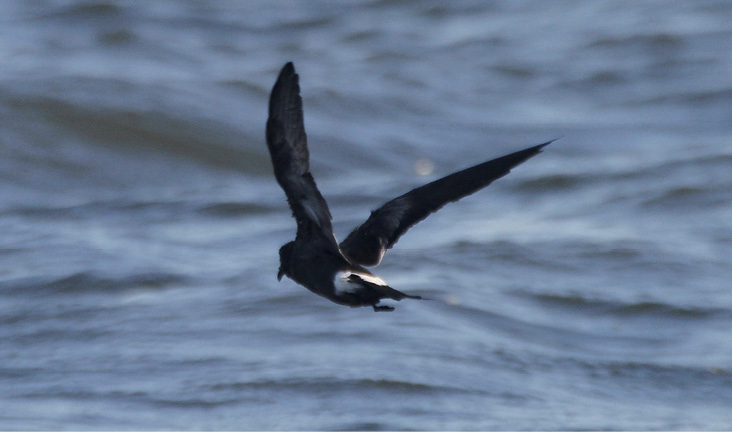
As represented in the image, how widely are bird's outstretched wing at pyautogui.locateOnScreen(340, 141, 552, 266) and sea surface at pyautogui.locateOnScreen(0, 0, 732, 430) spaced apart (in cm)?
286

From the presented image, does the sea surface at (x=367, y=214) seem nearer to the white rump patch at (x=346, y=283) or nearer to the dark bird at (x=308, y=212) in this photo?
the dark bird at (x=308, y=212)

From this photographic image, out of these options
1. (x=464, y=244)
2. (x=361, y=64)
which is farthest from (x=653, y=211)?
(x=361, y=64)

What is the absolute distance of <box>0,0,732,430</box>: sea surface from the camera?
328 inches

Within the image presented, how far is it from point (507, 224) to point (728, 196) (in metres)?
2.87

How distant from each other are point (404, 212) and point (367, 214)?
24.5ft

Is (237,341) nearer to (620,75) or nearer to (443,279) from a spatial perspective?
(443,279)

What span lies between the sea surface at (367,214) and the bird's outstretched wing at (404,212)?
2.86 m

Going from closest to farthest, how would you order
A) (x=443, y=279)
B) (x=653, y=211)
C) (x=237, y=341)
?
(x=237, y=341), (x=443, y=279), (x=653, y=211)

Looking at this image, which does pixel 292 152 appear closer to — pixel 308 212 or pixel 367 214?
pixel 308 212

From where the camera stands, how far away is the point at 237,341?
9.34 meters

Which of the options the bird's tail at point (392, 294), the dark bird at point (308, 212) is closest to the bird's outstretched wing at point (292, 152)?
the dark bird at point (308, 212)

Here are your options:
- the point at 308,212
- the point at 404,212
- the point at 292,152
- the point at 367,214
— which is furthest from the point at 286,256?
the point at 367,214

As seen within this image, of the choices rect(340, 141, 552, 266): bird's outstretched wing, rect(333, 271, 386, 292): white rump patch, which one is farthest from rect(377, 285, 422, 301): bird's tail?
rect(340, 141, 552, 266): bird's outstretched wing

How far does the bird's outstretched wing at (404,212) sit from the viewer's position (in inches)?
191
